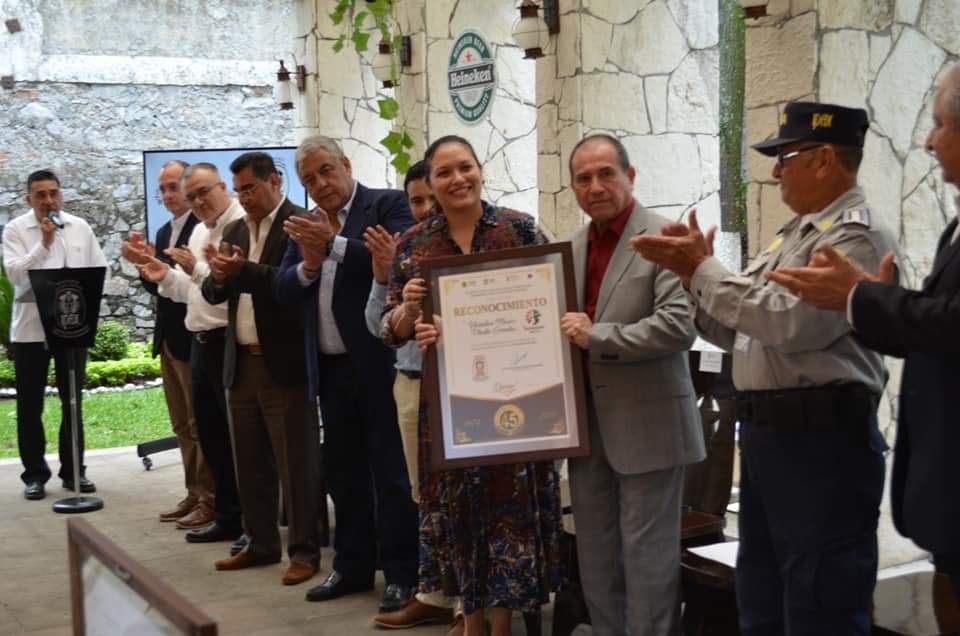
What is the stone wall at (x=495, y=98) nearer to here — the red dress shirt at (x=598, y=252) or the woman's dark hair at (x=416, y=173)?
the woman's dark hair at (x=416, y=173)

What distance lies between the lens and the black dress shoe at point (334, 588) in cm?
513

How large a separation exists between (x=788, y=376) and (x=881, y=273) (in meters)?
0.46

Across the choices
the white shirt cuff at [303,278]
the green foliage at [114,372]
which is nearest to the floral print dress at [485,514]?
the white shirt cuff at [303,278]

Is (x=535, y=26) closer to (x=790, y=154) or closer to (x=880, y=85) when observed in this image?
(x=880, y=85)

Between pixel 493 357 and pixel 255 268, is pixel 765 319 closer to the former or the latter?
pixel 493 357

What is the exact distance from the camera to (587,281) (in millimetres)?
3775

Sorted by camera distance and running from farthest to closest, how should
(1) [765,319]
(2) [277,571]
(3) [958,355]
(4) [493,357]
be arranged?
1. (2) [277,571]
2. (4) [493,357]
3. (1) [765,319]
4. (3) [958,355]

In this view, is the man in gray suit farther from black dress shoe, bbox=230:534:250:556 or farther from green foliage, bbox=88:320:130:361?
green foliage, bbox=88:320:130:361

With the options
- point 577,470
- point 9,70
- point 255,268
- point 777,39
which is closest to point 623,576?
point 577,470

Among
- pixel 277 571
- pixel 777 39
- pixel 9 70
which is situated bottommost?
pixel 277 571

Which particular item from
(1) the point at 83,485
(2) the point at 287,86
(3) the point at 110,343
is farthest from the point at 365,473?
(3) the point at 110,343

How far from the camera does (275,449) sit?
17.9 feet

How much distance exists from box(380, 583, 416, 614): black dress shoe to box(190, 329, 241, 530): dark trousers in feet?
5.47

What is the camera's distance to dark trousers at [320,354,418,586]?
489 centimetres
